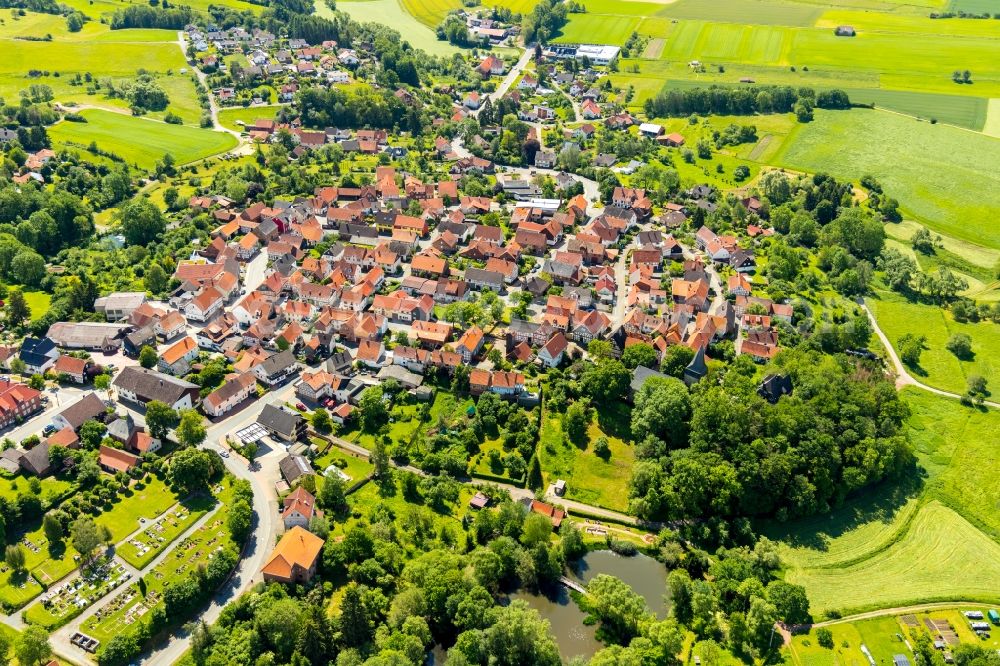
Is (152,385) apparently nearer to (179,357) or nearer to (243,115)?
(179,357)

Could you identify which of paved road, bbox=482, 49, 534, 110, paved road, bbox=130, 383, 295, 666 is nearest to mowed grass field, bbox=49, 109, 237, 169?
paved road, bbox=482, 49, 534, 110

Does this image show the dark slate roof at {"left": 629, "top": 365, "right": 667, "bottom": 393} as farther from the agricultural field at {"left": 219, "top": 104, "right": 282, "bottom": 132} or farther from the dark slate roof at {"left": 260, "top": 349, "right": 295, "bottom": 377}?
the agricultural field at {"left": 219, "top": 104, "right": 282, "bottom": 132}

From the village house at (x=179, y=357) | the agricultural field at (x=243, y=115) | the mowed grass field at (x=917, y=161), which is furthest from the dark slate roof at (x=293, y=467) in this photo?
the mowed grass field at (x=917, y=161)

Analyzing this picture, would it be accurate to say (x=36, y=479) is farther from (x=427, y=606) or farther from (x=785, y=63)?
(x=785, y=63)

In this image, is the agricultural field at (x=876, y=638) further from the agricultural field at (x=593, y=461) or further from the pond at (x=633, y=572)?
the agricultural field at (x=593, y=461)

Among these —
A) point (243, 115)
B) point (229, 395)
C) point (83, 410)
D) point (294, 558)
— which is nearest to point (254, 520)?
point (294, 558)
